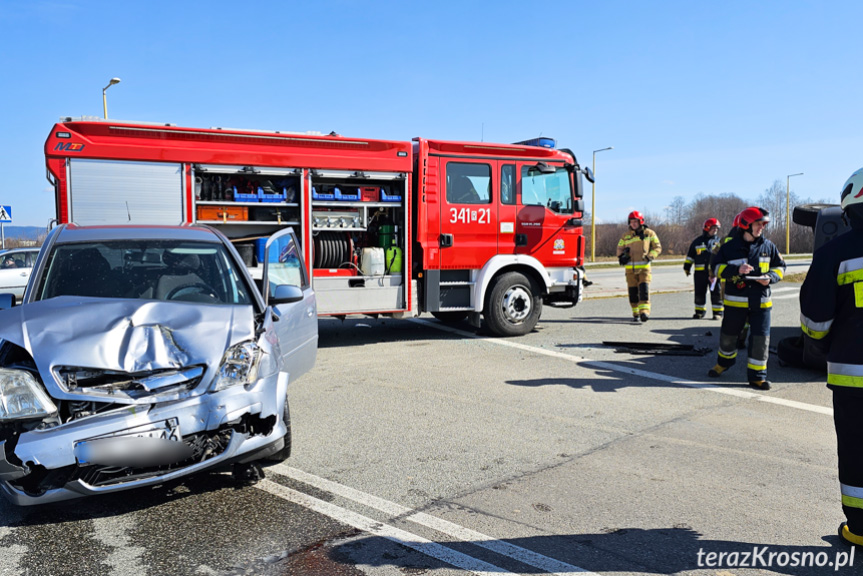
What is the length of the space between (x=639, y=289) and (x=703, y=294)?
62.6 inches

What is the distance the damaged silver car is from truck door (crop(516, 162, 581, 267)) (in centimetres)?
663

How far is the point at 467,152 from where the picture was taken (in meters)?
10.5

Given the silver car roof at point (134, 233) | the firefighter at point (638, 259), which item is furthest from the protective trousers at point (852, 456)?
the firefighter at point (638, 259)

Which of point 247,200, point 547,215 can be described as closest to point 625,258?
point 547,215

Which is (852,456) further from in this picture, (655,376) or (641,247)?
→ (641,247)

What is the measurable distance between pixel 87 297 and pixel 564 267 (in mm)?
7907

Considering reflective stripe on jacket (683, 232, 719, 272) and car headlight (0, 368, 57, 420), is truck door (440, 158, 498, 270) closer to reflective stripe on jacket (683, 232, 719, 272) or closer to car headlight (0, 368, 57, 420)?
reflective stripe on jacket (683, 232, 719, 272)

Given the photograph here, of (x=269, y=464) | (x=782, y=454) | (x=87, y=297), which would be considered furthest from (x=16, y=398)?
(x=782, y=454)

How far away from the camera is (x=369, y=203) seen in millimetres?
10047

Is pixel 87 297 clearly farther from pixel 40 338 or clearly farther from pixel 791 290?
pixel 791 290

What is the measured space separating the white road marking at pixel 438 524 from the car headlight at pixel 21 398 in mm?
1673

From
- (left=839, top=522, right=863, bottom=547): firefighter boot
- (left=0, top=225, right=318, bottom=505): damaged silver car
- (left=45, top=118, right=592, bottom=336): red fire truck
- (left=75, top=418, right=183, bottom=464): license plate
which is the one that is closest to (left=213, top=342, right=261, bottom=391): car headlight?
(left=0, top=225, right=318, bottom=505): damaged silver car

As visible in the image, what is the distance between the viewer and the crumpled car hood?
3662 mm

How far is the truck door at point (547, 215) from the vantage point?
1077cm
